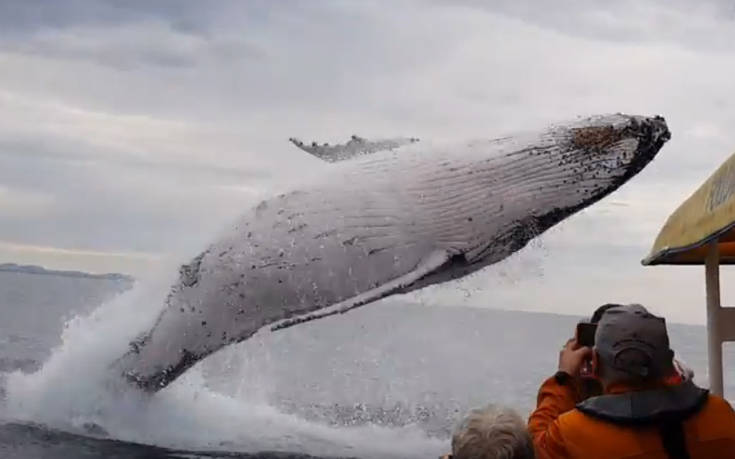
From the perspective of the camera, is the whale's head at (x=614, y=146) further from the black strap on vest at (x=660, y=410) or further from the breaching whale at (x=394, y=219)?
the black strap on vest at (x=660, y=410)

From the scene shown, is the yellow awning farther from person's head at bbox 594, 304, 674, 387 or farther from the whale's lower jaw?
the whale's lower jaw

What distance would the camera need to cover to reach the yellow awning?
12.8ft

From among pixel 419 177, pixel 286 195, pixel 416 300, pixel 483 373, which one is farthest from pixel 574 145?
pixel 483 373

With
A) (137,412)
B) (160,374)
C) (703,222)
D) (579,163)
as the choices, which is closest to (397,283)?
(579,163)

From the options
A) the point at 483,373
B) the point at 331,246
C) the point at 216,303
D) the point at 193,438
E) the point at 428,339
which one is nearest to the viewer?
the point at 331,246

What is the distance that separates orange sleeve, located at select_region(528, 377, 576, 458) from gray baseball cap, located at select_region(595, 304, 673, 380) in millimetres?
291

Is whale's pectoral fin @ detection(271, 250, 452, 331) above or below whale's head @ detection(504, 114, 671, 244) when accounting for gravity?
below

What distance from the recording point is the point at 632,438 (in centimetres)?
292

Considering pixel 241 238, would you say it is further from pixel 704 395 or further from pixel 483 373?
Result: pixel 483 373

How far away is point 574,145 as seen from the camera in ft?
27.6

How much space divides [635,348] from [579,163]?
219 inches

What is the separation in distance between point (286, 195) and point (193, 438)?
3149 millimetres

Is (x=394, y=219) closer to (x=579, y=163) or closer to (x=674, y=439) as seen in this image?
(x=579, y=163)

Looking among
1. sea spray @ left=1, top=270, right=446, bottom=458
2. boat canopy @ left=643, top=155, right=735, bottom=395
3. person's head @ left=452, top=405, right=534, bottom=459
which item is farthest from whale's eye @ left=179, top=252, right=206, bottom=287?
person's head @ left=452, top=405, right=534, bottom=459
